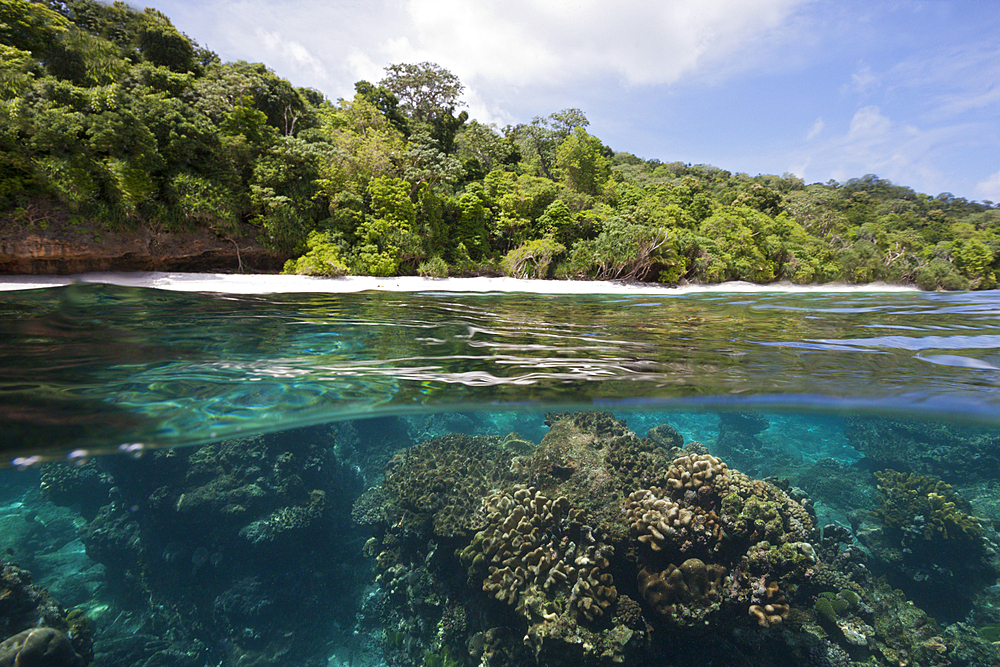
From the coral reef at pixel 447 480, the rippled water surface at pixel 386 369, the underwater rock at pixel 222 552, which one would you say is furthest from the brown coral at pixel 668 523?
the underwater rock at pixel 222 552

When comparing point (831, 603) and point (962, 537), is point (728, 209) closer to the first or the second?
point (962, 537)

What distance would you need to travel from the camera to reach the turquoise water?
4.52 m

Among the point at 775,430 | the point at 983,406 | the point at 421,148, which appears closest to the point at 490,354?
the point at 983,406

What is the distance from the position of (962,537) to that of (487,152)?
27295mm

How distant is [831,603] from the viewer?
26.7 feet

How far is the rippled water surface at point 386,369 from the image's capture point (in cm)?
386

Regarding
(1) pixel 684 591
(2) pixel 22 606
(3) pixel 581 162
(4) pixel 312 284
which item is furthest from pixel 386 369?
(3) pixel 581 162

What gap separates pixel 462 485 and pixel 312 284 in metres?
8.41

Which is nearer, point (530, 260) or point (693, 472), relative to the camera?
point (693, 472)

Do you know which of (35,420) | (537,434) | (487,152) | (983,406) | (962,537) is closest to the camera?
(35,420)

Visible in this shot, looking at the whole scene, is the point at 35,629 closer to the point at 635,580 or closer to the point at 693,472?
the point at 635,580

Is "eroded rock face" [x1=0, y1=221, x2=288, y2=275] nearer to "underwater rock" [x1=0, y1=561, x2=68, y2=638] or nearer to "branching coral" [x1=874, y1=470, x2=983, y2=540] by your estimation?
"underwater rock" [x1=0, y1=561, x2=68, y2=638]

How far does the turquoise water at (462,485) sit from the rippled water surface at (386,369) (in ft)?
0.11

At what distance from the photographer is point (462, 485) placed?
10.4m
